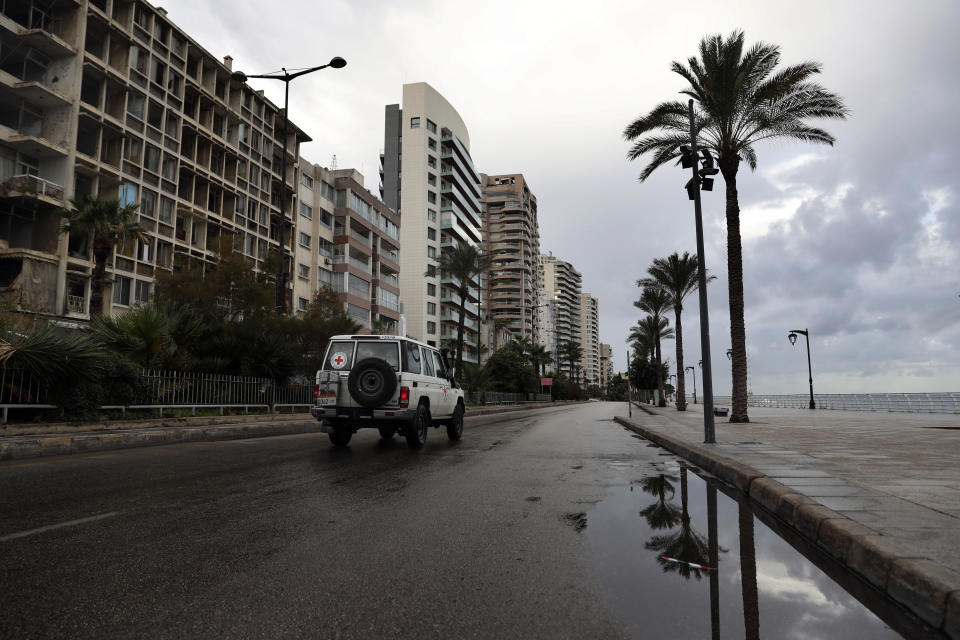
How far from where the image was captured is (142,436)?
12.8 metres

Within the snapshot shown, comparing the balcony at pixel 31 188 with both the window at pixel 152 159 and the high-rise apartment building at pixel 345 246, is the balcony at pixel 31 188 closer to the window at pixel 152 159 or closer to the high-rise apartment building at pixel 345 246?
the window at pixel 152 159

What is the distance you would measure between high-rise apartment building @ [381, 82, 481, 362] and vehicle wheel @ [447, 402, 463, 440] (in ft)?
210

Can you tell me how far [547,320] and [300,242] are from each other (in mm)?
133867

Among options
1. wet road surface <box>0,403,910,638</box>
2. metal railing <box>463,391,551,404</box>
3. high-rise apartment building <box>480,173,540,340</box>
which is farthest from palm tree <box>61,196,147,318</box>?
high-rise apartment building <box>480,173,540,340</box>

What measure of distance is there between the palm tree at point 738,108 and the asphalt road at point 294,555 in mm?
16410

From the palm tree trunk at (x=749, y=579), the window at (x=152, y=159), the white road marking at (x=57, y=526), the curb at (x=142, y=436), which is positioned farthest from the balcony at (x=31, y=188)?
the palm tree trunk at (x=749, y=579)

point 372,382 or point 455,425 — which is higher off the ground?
point 372,382

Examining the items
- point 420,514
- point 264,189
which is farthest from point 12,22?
point 420,514

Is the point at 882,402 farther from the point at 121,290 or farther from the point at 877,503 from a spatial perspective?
the point at 121,290

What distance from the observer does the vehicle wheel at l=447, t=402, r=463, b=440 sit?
579 inches

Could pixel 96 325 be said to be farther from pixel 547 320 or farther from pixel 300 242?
pixel 547 320

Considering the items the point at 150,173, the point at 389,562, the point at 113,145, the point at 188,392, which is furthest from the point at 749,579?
the point at 150,173

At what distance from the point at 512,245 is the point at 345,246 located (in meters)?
84.8

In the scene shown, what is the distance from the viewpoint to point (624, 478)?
8.27m
